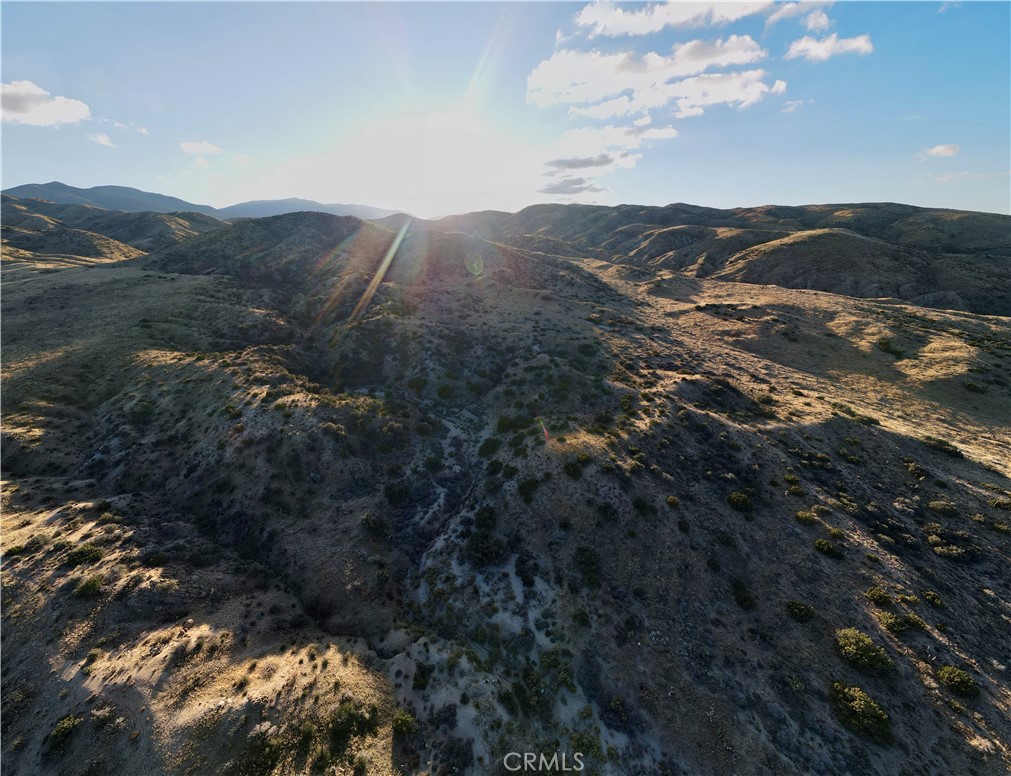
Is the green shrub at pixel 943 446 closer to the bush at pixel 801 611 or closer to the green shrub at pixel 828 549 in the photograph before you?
the green shrub at pixel 828 549

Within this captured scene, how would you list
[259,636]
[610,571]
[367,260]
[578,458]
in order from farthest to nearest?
[367,260], [578,458], [610,571], [259,636]

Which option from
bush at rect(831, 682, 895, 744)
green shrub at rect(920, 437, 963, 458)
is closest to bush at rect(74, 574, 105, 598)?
bush at rect(831, 682, 895, 744)

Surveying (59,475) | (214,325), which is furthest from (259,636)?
(214,325)

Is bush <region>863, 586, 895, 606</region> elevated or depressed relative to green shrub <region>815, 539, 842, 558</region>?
depressed

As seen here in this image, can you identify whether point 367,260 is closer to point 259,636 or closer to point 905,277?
point 259,636

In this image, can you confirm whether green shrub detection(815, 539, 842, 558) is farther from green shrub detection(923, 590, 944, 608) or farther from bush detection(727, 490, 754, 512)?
bush detection(727, 490, 754, 512)

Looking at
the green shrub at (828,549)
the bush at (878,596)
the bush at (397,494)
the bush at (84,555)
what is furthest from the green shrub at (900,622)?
the bush at (84,555)
